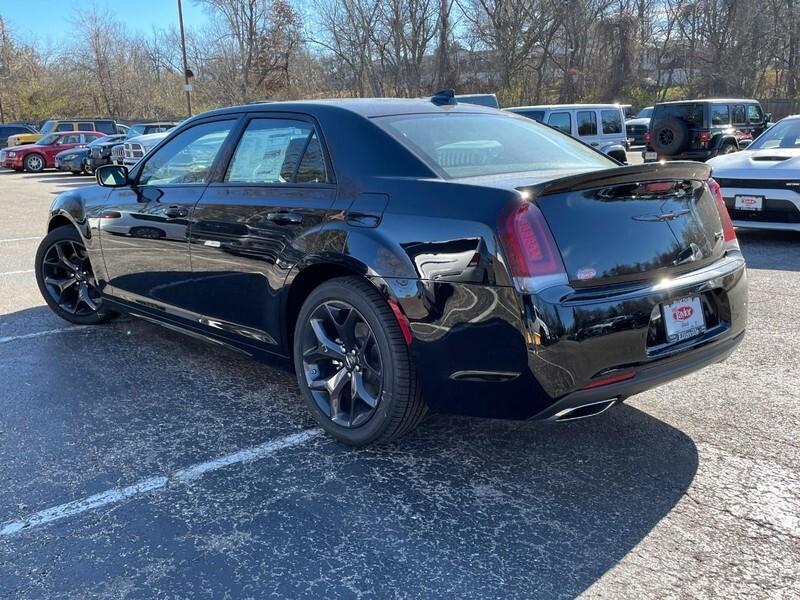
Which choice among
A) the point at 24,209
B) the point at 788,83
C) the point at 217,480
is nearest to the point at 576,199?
the point at 217,480

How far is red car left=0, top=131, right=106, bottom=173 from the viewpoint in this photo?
2534 centimetres

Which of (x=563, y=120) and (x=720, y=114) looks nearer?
(x=563, y=120)

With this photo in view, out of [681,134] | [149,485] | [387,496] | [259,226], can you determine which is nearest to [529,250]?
[387,496]

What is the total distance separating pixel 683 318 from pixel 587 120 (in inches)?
552

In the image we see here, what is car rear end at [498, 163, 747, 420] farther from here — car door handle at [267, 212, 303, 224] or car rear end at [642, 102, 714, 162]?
car rear end at [642, 102, 714, 162]

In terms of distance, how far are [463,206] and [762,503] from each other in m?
1.62

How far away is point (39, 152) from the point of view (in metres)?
25.4

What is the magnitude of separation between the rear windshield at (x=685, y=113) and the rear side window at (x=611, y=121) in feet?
2.94

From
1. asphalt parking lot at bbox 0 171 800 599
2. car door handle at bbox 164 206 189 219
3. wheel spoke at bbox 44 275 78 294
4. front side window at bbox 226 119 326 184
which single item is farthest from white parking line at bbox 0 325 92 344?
front side window at bbox 226 119 326 184

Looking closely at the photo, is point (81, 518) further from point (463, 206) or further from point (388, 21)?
point (388, 21)

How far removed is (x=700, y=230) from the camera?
10.1 ft

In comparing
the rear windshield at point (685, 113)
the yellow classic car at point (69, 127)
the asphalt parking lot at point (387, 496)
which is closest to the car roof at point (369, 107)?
the asphalt parking lot at point (387, 496)

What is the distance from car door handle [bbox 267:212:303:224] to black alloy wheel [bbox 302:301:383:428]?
0.44 m

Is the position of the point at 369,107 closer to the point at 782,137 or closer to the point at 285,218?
the point at 285,218
